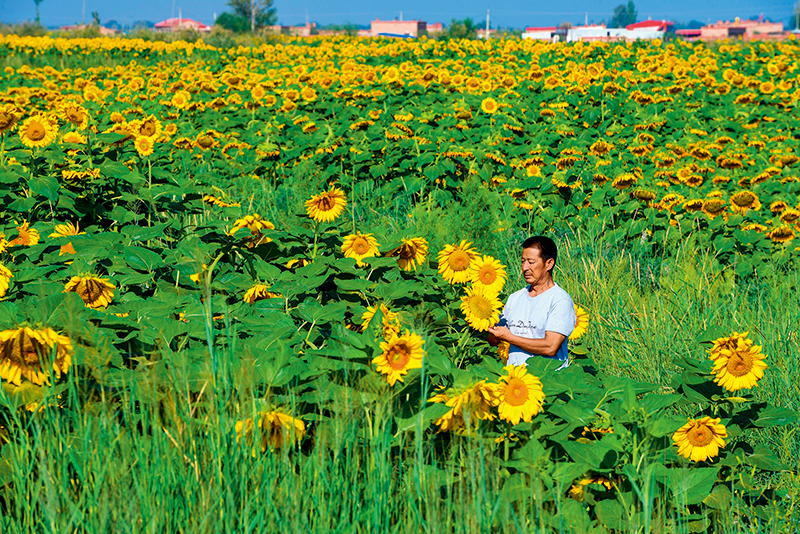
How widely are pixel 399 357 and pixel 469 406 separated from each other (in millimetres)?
288

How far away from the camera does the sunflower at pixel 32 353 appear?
1.99m

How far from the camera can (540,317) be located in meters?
3.62

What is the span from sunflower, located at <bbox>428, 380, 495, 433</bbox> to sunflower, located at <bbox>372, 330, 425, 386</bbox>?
0.17 m

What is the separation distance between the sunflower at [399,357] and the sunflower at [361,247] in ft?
3.71

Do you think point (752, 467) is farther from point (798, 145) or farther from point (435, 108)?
point (798, 145)

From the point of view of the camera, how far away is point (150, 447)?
2.05m

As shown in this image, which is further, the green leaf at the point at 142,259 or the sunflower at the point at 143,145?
the sunflower at the point at 143,145

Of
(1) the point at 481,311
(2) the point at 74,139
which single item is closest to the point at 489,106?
(2) the point at 74,139

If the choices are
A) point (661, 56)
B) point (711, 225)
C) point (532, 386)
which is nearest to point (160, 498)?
point (532, 386)

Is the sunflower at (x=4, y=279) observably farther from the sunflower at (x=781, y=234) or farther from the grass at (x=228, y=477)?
the sunflower at (x=781, y=234)

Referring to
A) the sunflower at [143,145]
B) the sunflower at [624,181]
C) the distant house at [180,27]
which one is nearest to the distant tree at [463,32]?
the distant house at [180,27]

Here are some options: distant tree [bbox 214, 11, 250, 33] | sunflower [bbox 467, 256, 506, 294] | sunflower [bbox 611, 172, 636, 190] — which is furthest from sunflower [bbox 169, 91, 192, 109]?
distant tree [bbox 214, 11, 250, 33]

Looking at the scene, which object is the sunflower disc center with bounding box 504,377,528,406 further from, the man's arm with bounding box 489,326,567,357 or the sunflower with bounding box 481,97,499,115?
the sunflower with bounding box 481,97,499,115

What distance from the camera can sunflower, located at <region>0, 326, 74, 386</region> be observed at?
199 centimetres
